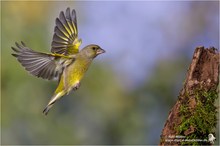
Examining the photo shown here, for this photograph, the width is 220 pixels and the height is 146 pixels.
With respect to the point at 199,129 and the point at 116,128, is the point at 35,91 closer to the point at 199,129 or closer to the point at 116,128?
the point at 116,128

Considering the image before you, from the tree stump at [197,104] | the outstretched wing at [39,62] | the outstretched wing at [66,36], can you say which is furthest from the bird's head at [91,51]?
the tree stump at [197,104]

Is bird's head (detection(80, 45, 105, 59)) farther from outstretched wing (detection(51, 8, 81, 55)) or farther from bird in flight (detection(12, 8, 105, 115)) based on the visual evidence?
outstretched wing (detection(51, 8, 81, 55))

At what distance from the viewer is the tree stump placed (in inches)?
187

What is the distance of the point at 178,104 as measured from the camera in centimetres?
486

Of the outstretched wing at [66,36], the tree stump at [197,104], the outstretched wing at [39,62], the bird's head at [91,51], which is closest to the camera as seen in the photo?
the tree stump at [197,104]

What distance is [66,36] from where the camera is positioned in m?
7.28

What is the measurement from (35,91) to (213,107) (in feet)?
28.2

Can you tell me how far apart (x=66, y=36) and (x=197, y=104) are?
2783 mm

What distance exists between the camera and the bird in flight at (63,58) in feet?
21.8

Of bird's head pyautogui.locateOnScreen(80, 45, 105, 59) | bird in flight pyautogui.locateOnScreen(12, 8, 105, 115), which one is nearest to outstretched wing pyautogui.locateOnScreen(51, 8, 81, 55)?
bird in flight pyautogui.locateOnScreen(12, 8, 105, 115)

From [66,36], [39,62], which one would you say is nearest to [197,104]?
[39,62]

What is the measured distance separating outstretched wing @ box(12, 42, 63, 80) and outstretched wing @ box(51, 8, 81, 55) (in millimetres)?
304

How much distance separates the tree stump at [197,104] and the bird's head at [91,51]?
230cm

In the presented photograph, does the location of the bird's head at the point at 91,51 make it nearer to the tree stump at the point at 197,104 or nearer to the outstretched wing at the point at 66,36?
the outstretched wing at the point at 66,36
